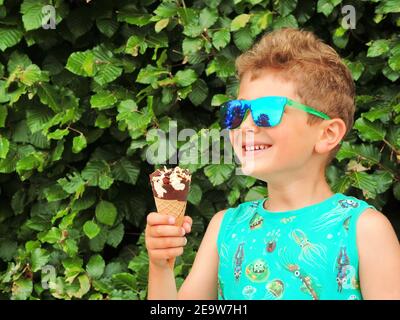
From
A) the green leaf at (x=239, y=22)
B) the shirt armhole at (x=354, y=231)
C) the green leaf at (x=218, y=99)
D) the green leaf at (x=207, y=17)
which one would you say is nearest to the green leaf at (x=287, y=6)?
the green leaf at (x=239, y=22)

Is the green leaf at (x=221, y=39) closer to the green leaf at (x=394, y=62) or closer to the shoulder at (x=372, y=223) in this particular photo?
the green leaf at (x=394, y=62)

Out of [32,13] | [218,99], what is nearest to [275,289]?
[218,99]

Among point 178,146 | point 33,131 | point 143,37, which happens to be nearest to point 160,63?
point 143,37

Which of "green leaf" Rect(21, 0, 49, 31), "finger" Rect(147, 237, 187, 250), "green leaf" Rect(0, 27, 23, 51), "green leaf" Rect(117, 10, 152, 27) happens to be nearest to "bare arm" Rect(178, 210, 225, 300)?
"finger" Rect(147, 237, 187, 250)

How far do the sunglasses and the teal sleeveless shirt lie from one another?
0.25 meters

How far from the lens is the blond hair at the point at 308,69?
6.48ft

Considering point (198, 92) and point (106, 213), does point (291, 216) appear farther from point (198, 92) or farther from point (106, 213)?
point (106, 213)

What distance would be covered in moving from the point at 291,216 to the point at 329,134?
251mm

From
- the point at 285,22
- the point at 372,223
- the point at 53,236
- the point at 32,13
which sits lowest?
the point at 53,236

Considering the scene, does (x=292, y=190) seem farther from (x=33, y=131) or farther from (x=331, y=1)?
(x=33, y=131)

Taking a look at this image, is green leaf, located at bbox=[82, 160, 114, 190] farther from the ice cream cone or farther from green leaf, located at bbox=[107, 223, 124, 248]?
the ice cream cone

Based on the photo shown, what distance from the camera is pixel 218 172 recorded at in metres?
2.94

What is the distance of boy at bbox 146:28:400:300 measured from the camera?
6.04 ft
